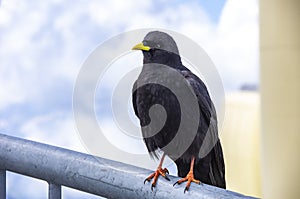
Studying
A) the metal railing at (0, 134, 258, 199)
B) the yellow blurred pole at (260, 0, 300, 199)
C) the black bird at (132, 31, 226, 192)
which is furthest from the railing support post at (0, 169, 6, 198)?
the yellow blurred pole at (260, 0, 300, 199)

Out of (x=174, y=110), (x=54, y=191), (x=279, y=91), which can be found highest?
(x=279, y=91)

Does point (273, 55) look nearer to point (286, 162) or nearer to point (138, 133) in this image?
point (286, 162)

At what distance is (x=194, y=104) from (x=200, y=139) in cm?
6

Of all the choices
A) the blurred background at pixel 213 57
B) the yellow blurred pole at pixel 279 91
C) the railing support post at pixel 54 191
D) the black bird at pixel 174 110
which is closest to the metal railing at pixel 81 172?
the railing support post at pixel 54 191

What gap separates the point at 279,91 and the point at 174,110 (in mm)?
814

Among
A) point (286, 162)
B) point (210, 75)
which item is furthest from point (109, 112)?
point (286, 162)

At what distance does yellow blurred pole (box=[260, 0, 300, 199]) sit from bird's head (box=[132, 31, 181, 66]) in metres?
0.76

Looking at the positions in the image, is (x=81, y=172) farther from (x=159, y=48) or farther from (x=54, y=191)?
(x=159, y=48)

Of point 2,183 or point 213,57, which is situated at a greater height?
point 213,57

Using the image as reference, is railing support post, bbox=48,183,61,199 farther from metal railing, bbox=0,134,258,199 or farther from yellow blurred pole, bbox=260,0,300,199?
yellow blurred pole, bbox=260,0,300,199

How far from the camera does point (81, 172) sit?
0.46 meters

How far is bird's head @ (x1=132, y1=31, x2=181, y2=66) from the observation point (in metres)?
0.79

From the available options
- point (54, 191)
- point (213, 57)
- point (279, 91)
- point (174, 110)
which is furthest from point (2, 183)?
point (279, 91)

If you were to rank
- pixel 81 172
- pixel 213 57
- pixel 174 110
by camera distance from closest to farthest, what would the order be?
1. pixel 81 172
2. pixel 174 110
3. pixel 213 57
